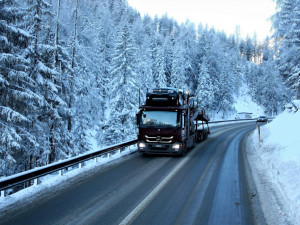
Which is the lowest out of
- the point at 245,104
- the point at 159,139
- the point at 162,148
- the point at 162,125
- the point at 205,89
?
the point at 162,148

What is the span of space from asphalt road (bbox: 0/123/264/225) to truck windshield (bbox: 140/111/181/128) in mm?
3131

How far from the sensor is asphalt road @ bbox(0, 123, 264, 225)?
18.5ft

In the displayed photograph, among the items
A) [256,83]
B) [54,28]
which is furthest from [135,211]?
[256,83]

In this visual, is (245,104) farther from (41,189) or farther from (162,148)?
(41,189)

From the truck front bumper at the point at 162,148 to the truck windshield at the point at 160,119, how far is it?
1049mm

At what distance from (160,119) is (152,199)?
6.96 m

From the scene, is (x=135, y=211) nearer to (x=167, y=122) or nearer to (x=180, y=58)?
(x=167, y=122)

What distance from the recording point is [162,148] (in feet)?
43.5

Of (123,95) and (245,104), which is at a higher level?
(245,104)

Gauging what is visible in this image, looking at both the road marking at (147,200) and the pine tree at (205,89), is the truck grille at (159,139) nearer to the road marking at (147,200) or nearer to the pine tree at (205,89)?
the road marking at (147,200)

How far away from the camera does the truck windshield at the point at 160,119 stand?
13375 millimetres

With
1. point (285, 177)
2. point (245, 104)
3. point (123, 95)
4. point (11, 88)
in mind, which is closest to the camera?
point (285, 177)

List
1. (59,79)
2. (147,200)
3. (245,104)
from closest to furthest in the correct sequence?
(147,200) → (59,79) → (245,104)

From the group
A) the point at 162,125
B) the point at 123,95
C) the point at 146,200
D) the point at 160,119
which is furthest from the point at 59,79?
the point at 146,200
